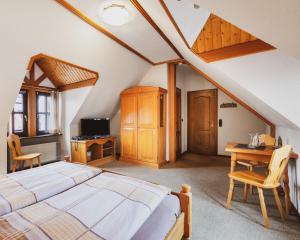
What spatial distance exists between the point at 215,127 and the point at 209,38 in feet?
11.6

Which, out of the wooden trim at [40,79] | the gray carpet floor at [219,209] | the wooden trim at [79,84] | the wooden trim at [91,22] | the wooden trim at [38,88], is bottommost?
the gray carpet floor at [219,209]

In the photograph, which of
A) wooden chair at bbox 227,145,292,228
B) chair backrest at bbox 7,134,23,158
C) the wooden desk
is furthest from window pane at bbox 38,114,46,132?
wooden chair at bbox 227,145,292,228

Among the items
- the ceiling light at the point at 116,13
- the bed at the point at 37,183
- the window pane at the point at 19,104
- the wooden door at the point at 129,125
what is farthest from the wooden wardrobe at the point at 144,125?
the window pane at the point at 19,104

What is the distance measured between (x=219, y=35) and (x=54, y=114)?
4.57 meters

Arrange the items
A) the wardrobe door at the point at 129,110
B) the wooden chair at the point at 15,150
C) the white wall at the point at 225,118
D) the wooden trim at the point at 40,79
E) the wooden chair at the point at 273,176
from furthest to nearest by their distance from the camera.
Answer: the white wall at the point at 225,118 → the wardrobe door at the point at 129,110 → the wooden trim at the point at 40,79 → the wooden chair at the point at 15,150 → the wooden chair at the point at 273,176

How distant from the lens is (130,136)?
4465mm

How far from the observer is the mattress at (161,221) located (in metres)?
1.03

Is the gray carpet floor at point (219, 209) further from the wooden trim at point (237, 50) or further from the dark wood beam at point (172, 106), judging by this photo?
the wooden trim at point (237, 50)

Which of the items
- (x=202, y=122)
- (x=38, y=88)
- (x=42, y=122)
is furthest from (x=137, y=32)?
(x=42, y=122)

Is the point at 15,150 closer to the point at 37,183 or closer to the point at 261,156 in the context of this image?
the point at 37,183

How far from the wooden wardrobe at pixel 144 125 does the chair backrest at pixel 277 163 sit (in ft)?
8.07

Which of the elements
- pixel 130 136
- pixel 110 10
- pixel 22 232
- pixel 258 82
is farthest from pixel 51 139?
pixel 258 82

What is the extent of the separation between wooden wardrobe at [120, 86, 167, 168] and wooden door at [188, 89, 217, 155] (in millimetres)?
1514

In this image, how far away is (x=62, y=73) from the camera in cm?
420
